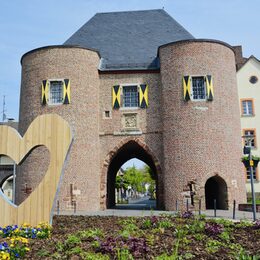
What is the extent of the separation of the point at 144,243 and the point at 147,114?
1547 cm

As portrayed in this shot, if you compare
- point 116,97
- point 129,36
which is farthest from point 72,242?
point 129,36

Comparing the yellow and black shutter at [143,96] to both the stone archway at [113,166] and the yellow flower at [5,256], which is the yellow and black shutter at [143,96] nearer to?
the stone archway at [113,166]

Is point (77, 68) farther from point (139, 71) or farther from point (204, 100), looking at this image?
point (204, 100)

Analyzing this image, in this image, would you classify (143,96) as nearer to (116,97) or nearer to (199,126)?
(116,97)

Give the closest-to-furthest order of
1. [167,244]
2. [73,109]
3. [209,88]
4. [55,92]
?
[167,244], [209,88], [73,109], [55,92]

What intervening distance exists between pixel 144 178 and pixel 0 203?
171 ft

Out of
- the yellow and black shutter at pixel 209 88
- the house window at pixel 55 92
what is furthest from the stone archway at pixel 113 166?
the yellow and black shutter at pixel 209 88

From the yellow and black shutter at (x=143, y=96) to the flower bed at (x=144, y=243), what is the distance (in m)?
13.1

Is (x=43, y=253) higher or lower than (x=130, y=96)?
lower

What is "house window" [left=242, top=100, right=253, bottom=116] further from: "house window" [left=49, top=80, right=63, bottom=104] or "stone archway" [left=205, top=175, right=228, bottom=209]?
"house window" [left=49, top=80, right=63, bottom=104]

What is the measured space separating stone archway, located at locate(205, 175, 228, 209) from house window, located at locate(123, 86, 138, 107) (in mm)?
6565

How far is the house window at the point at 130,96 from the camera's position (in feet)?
70.4

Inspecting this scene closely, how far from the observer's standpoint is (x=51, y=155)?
900 centimetres

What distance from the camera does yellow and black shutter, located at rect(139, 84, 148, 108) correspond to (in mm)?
21031
